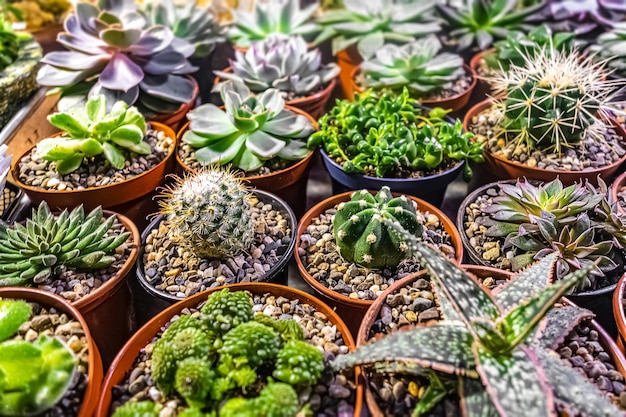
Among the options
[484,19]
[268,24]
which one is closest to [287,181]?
[268,24]

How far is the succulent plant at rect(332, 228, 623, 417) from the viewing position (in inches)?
37.8

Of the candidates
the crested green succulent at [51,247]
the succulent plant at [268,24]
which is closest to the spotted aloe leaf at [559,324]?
the crested green succulent at [51,247]

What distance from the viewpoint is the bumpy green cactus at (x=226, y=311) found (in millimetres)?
1188

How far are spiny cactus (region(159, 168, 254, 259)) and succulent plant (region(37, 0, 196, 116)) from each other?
74 centimetres

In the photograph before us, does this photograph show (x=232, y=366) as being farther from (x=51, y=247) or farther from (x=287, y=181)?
(x=287, y=181)

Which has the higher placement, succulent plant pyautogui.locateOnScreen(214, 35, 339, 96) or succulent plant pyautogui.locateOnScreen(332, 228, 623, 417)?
succulent plant pyautogui.locateOnScreen(332, 228, 623, 417)

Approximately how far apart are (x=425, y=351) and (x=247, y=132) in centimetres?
116

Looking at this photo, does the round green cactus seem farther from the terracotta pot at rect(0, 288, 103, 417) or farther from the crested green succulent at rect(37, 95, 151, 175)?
the crested green succulent at rect(37, 95, 151, 175)

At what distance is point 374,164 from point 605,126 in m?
0.93

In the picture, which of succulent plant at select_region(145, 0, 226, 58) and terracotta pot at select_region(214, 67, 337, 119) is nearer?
terracotta pot at select_region(214, 67, 337, 119)

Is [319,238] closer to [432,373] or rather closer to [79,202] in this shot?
[432,373]

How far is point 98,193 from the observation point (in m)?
1.74

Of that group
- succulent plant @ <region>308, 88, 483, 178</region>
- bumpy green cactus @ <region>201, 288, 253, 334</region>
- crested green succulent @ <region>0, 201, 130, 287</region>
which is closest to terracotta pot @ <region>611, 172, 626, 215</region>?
succulent plant @ <region>308, 88, 483, 178</region>

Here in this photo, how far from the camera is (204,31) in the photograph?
257cm
